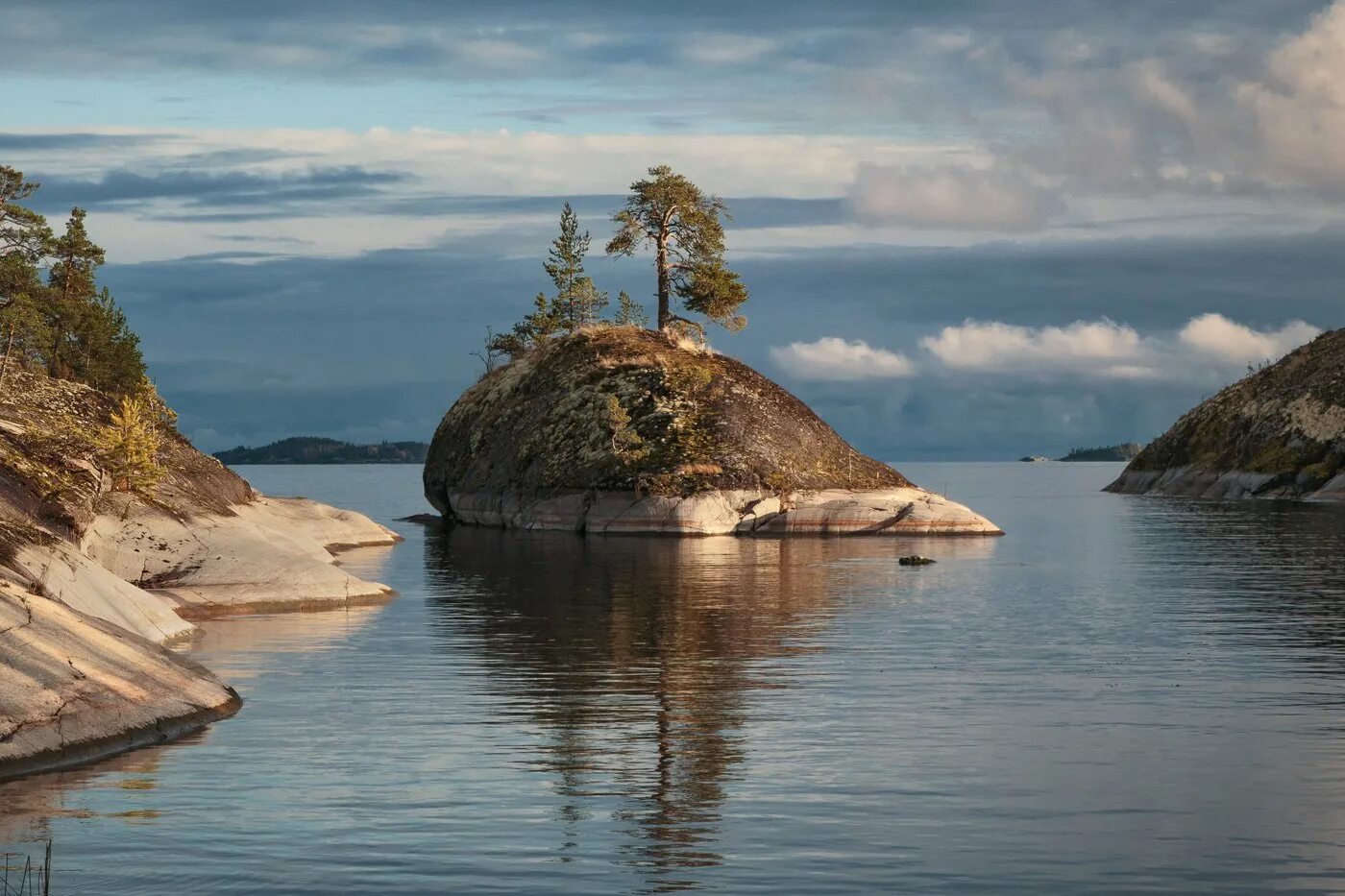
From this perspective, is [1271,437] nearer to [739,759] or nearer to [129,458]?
[129,458]

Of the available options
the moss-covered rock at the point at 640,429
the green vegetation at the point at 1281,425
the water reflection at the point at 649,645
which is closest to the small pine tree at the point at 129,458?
the water reflection at the point at 649,645

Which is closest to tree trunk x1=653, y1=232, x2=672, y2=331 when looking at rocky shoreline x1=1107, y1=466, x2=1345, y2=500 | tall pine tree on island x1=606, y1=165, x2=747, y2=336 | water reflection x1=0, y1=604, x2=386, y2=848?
tall pine tree on island x1=606, y1=165, x2=747, y2=336

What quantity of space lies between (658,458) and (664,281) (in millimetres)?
24295

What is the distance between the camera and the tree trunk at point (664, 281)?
125125mm

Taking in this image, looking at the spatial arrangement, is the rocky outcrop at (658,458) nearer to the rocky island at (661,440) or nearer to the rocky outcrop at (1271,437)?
the rocky island at (661,440)

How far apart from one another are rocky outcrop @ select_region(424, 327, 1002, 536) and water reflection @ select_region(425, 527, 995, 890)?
41.0 ft

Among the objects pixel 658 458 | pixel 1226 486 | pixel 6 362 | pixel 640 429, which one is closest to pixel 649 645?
pixel 6 362

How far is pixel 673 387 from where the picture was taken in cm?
11356

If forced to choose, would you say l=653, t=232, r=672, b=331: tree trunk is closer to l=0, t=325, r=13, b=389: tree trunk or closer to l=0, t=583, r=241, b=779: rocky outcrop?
l=0, t=325, r=13, b=389: tree trunk

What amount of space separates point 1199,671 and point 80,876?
26.3m

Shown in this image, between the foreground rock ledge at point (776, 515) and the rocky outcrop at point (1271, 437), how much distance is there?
60296 millimetres

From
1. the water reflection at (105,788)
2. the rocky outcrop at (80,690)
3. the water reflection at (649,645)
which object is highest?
the rocky outcrop at (80,690)

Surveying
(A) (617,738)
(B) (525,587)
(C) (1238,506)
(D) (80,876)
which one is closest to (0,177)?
(B) (525,587)

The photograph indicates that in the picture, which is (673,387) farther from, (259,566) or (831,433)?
(259,566)
